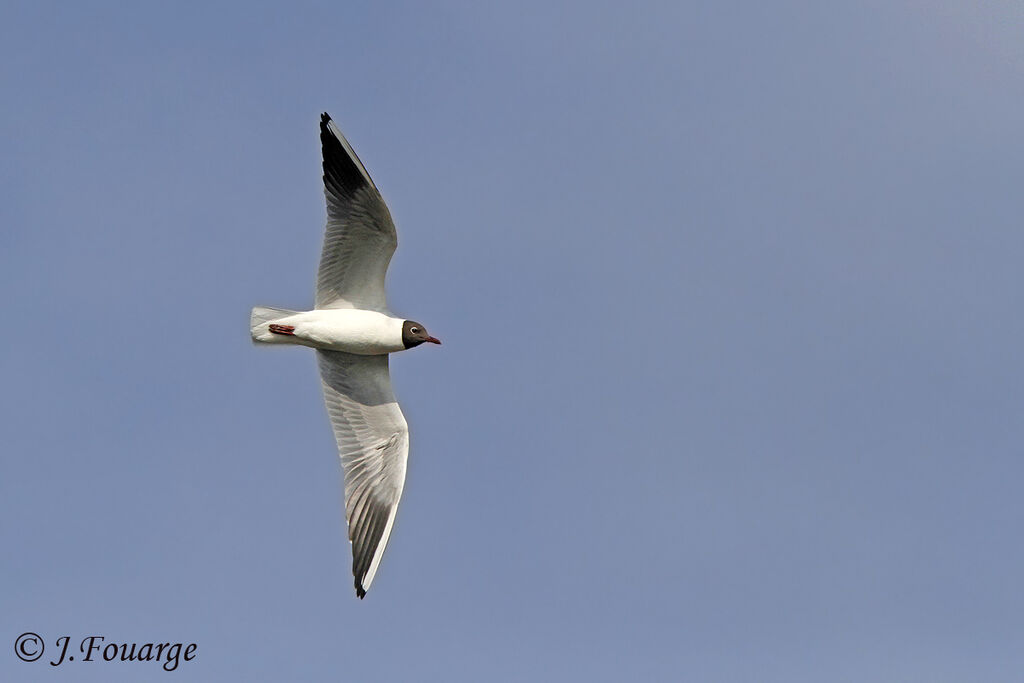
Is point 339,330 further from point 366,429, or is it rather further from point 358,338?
point 366,429

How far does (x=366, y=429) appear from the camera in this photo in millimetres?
15398

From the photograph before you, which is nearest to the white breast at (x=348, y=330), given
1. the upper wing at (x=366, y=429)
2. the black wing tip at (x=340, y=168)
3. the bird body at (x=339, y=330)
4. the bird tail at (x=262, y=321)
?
the bird body at (x=339, y=330)

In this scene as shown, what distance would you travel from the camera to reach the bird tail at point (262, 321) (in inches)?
565

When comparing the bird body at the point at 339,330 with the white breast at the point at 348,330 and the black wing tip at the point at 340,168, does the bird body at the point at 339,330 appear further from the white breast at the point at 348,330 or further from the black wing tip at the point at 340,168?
the black wing tip at the point at 340,168

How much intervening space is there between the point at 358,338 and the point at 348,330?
166mm

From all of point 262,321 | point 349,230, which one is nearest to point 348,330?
point 262,321

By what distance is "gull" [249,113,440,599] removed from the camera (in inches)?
559

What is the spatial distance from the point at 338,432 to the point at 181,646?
10.6 ft

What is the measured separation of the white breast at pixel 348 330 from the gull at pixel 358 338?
1 cm

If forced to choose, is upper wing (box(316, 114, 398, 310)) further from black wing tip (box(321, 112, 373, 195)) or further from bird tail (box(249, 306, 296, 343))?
bird tail (box(249, 306, 296, 343))

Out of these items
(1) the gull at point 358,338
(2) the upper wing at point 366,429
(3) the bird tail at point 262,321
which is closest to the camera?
(1) the gull at point 358,338

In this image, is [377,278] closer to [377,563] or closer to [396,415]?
[396,415]

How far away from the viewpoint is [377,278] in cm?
1466

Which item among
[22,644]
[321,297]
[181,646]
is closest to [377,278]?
[321,297]
